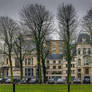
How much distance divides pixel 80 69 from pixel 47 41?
33.1 m

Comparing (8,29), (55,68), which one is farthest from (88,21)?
(55,68)

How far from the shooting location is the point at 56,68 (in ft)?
282

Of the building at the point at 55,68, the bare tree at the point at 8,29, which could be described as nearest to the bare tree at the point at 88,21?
the bare tree at the point at 8,29

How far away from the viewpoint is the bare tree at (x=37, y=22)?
47719mm

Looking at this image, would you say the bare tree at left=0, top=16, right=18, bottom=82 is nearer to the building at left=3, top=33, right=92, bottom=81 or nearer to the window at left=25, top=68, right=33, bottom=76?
the building at left=3, top=33, right=92, bottom=81

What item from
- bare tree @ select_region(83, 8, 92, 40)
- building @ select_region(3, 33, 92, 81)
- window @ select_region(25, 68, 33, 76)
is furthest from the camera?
window @ select_region(25, 68, 33, 76)

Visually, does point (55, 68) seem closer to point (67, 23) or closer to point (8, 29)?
point (8, 29)

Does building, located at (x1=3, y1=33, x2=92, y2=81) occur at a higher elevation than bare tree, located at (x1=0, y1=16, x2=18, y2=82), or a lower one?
lower

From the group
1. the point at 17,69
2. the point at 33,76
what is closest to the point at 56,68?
the point at 33,76

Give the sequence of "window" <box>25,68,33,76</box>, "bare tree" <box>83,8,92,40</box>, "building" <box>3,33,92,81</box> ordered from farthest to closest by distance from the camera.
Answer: "window" <box>25,68,33,76</box> → "building" <box>3,33,92,81</box> → "bare tree" <box>83,8,92,40</box>

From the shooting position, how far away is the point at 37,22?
48250 mm

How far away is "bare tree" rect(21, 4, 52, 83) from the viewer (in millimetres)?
47719

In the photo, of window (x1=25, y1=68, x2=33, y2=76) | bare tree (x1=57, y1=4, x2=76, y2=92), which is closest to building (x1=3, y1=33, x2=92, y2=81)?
window (x1=25, y1=68, x2=33, y2=76)

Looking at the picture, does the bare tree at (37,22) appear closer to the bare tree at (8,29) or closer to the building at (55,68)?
the bare tree at (8,29)
